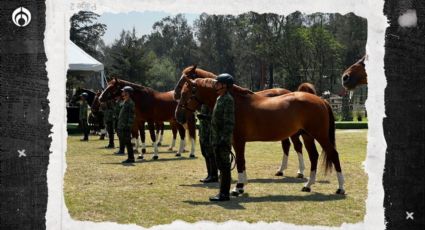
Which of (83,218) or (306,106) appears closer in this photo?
(83,218)

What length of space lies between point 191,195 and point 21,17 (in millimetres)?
4627

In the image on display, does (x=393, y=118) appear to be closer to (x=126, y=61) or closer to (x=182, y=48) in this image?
(x=126, y=61)

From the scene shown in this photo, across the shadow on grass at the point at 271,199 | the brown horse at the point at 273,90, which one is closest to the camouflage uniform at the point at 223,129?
the shadow on grass at the point at 271,199

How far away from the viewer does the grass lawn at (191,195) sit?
22.9 feet

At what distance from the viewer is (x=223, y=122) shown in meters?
7.63

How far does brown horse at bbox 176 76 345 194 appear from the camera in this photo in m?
8.66

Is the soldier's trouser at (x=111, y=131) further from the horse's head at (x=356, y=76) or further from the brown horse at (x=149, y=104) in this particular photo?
the horse's head at (x=356, y=76)

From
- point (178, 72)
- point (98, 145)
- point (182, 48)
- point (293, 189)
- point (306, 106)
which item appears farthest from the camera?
point (178, 72)

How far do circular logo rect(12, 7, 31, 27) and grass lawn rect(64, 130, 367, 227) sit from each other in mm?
2831

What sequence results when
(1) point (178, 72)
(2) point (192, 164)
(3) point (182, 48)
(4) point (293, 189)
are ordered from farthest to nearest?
(1) point (178, 72)
(3) point (182, 48)
(2) point (192, 164)
(4) point (293, 189)

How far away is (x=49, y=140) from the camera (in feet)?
17.1

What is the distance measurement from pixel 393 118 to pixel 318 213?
2.45 meters

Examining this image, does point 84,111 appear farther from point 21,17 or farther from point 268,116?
point 21,17

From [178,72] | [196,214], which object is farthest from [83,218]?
[178,72]
